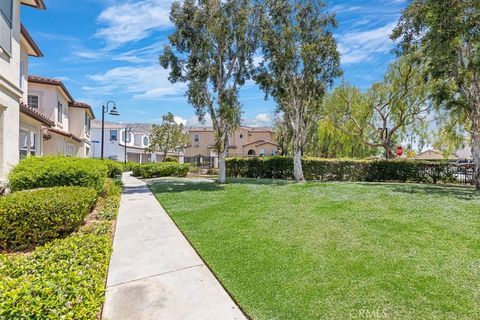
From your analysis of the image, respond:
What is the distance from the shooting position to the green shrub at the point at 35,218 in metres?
4.73

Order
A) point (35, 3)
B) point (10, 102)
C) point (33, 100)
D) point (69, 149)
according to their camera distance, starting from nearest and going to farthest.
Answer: point (10, 102), point (35, 3), point (33, 100), point (69, 149)

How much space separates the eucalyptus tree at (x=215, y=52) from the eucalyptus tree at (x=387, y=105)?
12.7m

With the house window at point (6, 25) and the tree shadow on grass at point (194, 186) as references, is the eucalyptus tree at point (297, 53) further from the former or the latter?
the house window at point (6, 25)

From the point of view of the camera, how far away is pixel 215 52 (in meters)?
14.4

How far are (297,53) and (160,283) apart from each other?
15059 millimetres

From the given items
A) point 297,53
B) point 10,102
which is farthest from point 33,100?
point 297,53

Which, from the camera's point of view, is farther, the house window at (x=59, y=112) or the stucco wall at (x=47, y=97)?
the house window at (x=59, y=112)

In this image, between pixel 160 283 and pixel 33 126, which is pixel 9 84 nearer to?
pixel 33 126

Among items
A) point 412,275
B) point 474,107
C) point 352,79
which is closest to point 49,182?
point 412,275

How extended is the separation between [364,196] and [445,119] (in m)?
19.6

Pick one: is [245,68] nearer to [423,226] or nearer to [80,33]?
[80,33]

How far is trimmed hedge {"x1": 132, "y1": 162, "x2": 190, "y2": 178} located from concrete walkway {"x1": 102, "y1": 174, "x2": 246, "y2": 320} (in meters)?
16.4

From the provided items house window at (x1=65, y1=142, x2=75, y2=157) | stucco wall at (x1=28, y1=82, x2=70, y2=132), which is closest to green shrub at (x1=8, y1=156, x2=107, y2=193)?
stucco wall at (x1=28, y1=82, x2=70, y2=132)

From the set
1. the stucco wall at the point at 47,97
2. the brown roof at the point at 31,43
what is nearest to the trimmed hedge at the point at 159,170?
the stucco wall at the point at 47,97
